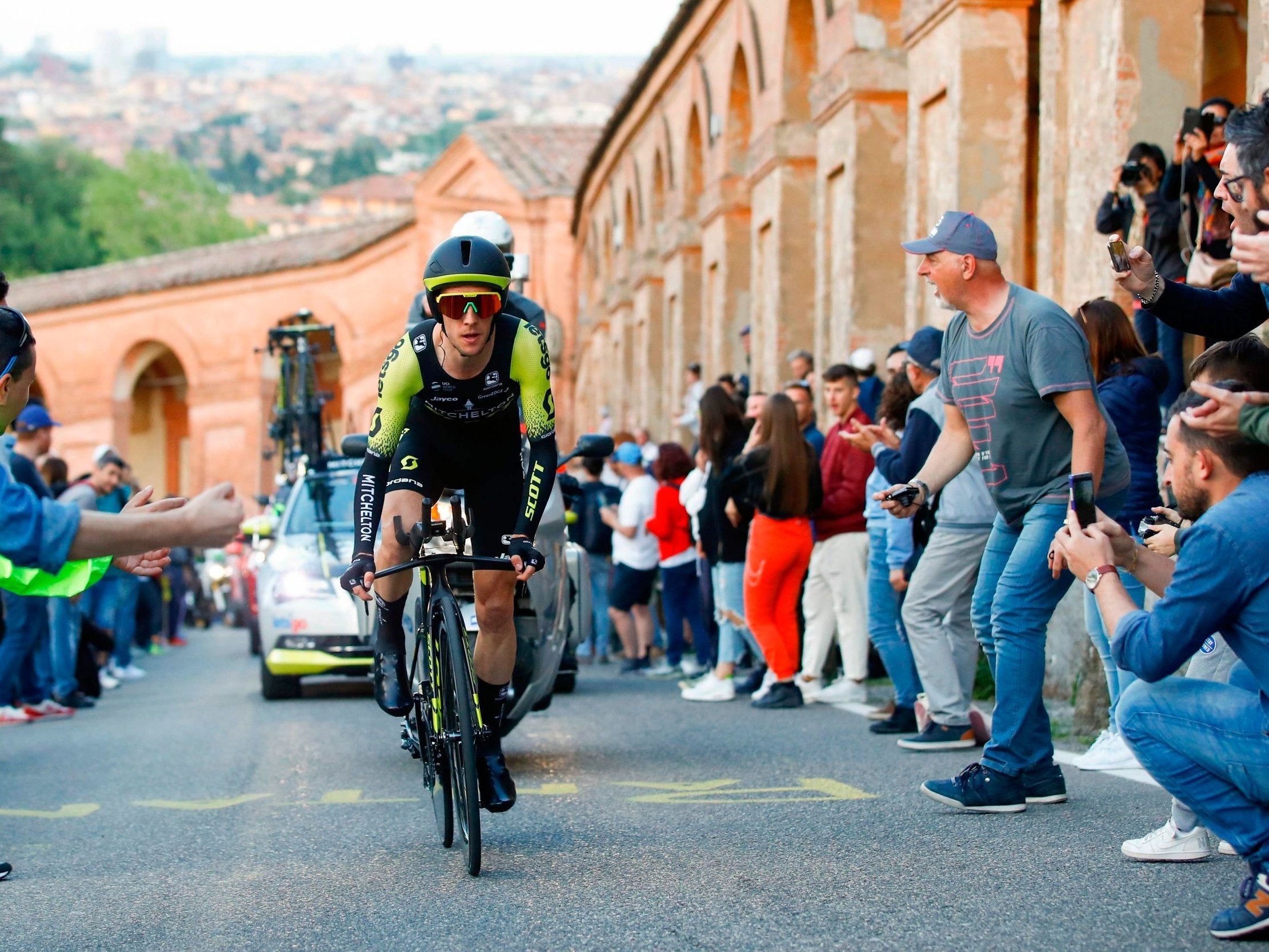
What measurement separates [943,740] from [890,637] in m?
1.44

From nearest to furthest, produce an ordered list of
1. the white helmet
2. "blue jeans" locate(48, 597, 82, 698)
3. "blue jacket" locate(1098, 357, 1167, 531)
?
"blue jacket" locate(1098, 357, 1167, 531) < the white helmet < "blue jeans" locate(48, 597, 82, 698)

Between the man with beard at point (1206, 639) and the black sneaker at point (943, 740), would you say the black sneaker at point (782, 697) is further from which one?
the man with beard at point (1206, 639)

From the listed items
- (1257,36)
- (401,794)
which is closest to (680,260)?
(1257,36)

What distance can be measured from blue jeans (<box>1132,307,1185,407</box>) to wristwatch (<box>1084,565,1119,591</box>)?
5642mm

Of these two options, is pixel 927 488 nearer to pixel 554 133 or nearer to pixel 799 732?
pixel 799 732

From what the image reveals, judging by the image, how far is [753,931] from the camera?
480 centimetres

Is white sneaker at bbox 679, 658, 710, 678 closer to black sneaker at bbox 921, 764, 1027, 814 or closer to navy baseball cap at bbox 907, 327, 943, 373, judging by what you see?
navy baseball cap at bbox 907, 327, 943, 373

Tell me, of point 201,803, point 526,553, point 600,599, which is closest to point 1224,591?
point 526,553

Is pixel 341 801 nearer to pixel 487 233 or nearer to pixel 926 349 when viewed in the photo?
pixel 487 233

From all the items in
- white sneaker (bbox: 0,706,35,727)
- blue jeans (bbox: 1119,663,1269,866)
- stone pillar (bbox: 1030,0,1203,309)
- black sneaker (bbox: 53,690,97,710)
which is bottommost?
black sneaker (bbox: 53,690,97,710)

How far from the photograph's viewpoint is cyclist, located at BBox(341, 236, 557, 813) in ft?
20.4

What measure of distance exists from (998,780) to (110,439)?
2158 inches

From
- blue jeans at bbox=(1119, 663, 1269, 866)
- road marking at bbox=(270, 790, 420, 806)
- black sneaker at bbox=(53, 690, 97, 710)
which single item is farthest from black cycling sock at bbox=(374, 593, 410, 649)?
black sneaker at bbox=(53, 690, 97, 710)

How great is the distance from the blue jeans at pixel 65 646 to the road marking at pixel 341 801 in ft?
22.8
